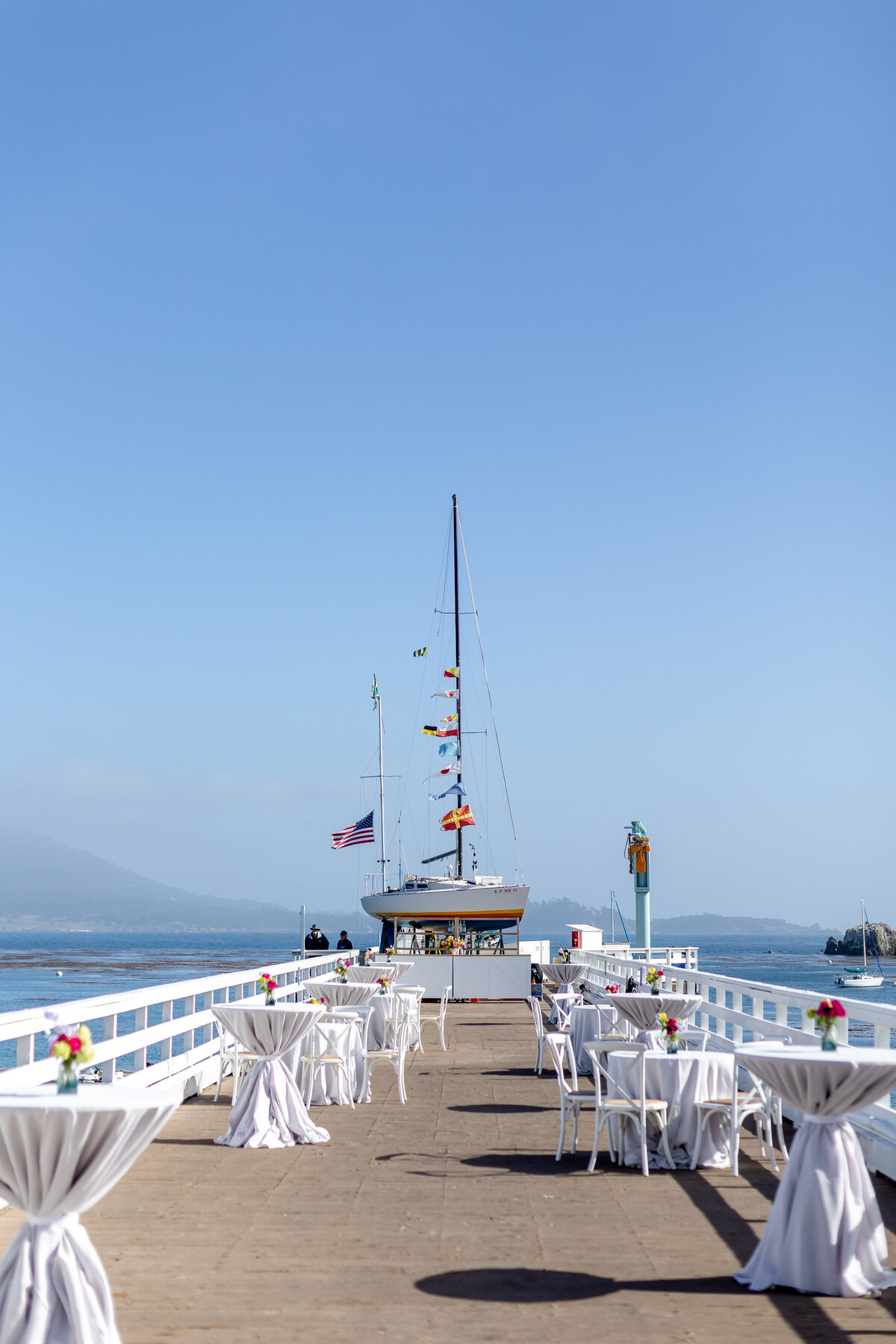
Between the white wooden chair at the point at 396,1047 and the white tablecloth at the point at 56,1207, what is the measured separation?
7878 mm

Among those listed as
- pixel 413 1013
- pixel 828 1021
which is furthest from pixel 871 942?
pixel 828 1021

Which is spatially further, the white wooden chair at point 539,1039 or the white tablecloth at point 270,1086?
the white wooden chair at point 539,1039

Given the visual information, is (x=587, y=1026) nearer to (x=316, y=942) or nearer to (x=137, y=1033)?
(x=137, y=1033)

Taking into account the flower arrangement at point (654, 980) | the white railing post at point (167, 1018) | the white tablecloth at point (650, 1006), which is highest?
the flower arrangement at point (654, 980)

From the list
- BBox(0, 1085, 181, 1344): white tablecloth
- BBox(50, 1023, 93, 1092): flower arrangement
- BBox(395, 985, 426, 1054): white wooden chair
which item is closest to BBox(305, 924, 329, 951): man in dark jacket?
BBox(395, 985, 426, 1054): white wooden chair

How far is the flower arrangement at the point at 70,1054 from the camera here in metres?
5.19

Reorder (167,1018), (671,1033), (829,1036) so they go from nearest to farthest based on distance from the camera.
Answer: (829,1036) → (671,1033) → (167,1018)

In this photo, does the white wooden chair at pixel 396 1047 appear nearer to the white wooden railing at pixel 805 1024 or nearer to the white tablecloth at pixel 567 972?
the white wooden railing at pixel 805 1024

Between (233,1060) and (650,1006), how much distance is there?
408cm

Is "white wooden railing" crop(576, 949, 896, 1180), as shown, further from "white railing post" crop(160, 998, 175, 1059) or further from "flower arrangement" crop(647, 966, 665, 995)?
"white railing post" crop(160, 998, 175, 1059)

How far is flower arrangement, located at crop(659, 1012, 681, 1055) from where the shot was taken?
31.9ft

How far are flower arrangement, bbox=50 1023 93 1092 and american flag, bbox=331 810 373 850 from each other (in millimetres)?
30908

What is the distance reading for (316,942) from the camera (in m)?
30.0

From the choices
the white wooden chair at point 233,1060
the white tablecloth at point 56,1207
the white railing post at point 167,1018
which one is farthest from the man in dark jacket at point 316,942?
the white tablecloth at point 56,1207
